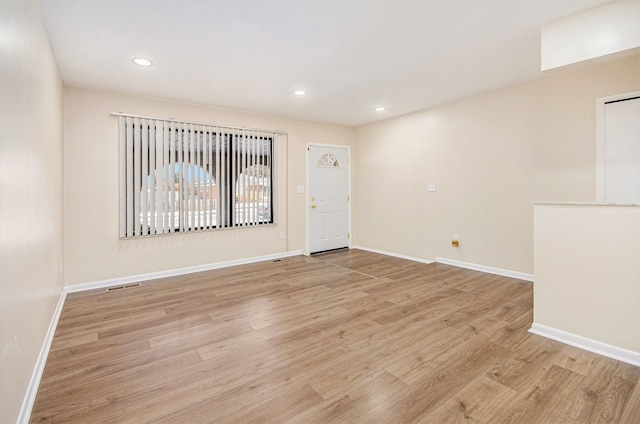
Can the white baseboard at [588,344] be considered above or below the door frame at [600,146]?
below

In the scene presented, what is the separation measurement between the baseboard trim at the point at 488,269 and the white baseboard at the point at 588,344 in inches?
59.4

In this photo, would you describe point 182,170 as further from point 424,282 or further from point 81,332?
point 424,282

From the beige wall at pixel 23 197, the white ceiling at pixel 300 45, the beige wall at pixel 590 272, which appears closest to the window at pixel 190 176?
the white ceiling at pixel 300 45

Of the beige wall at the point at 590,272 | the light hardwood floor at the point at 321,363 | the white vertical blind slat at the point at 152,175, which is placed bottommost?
the light hardwood floor at the point at 321,363

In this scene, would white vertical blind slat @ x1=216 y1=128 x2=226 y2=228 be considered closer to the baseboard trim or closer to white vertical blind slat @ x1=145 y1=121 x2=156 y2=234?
white vertical blind slat @ x1=145 y1=121 x2=156 y2=234

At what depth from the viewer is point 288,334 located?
8.43ft

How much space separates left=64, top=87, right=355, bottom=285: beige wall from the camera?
3.73 meters

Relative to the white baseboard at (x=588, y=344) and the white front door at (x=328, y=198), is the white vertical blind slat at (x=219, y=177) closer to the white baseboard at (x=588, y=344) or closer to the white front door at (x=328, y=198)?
the white front door at (x=328, y=198)

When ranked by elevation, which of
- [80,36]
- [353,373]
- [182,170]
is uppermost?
[80,36]

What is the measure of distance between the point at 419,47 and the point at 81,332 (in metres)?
3.90

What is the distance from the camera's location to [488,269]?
426 cm

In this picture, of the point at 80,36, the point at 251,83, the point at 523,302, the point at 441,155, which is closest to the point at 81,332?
the point at 80,36

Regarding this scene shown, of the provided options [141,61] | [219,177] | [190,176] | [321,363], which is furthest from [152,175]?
[321,363]

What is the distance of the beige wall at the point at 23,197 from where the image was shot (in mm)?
1349
